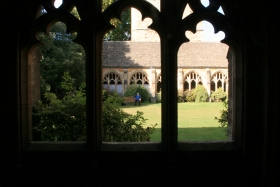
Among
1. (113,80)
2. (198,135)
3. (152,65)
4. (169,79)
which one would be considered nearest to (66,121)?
(169,79)

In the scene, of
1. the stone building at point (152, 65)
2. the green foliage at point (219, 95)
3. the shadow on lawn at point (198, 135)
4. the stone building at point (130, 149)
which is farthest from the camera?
the stone building at point (152, 65)

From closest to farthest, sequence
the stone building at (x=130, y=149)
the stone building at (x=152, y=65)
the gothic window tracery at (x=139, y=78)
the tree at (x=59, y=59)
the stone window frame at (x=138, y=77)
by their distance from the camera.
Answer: the stone building at (x=130, y=149) → the tree at (x=59, y=59) → the stone building at (x=152, y=65) → the stone window frame at (x=138, y=77) → the gothic window tracery at (x=139, y=78)

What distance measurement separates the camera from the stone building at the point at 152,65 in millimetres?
26531

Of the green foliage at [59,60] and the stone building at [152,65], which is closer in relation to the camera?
the green foliage at [59,60]

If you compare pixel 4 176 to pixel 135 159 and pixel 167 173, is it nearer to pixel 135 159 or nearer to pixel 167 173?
pixel 135 159

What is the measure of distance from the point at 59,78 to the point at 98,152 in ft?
50.6

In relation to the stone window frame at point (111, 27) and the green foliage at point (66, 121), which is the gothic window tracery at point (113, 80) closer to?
the green foliage at point (66, 121)

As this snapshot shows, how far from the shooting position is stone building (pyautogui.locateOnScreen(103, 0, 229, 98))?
87.0 ft

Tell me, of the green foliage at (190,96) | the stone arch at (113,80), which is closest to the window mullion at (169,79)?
the green foliage at (190,96)

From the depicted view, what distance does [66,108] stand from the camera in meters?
4.58

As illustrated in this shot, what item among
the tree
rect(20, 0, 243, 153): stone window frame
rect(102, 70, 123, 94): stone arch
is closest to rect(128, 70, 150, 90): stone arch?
rect(102, 70, 123, 94): stone arch

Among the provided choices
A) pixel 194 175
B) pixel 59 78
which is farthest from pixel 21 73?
pixel 59 78

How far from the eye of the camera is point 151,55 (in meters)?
27.2

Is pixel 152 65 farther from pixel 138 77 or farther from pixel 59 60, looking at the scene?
pixel 59 60
